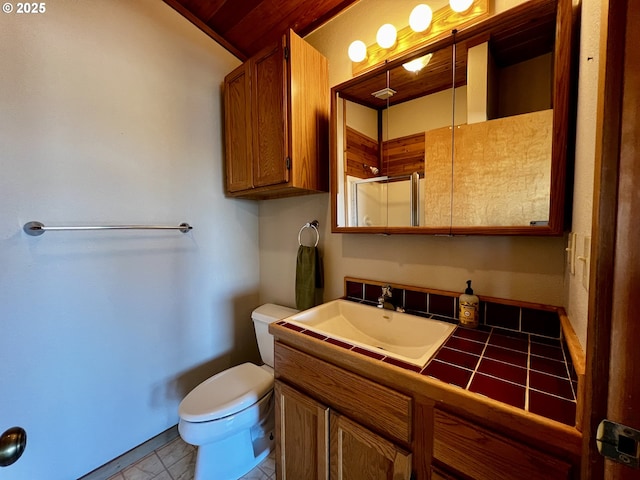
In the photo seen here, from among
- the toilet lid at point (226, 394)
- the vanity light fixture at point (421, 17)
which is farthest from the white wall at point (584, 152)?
the toilet lid at point (226, 394)

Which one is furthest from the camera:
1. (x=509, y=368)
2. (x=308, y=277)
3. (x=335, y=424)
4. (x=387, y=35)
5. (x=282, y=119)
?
(x=308, y=277)

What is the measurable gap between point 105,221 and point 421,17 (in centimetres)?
173

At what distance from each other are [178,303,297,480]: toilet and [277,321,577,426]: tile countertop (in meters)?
0.61

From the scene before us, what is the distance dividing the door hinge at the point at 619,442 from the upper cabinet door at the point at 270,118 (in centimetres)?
127

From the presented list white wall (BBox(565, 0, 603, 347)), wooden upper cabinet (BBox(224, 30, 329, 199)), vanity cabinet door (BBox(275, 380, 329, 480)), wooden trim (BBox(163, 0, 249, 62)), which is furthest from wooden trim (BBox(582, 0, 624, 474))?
wooden trim (BBox(163, 0, 249, 62))

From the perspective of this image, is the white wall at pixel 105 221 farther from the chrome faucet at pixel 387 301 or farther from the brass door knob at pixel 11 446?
the chrome faucet at pixel 387 301

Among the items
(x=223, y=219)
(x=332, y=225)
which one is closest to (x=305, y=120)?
(x=332, y=225)

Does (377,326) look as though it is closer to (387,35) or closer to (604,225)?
(604,225)

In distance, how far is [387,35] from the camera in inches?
48.1

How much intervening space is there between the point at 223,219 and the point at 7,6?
123 cm

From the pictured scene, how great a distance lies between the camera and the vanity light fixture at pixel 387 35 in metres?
1.22

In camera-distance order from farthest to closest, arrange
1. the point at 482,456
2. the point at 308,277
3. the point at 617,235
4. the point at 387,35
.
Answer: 1. the point at 308,277
2. the point at 387,35
3. the point at 482,456
4. the point at 617,235

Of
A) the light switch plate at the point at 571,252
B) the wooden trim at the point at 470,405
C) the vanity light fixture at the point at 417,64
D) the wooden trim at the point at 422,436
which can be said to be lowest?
the wooden trim at the point at 422,436

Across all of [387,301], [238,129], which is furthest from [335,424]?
[238,129]
